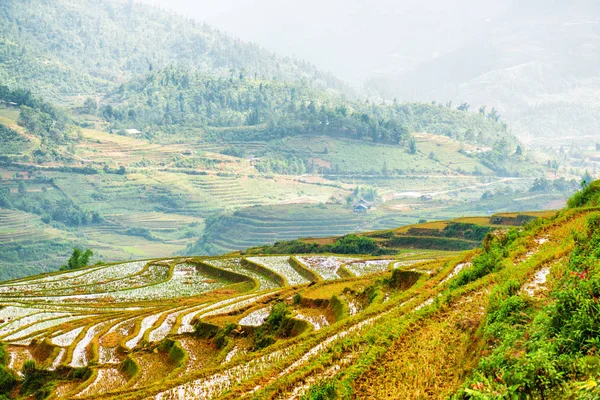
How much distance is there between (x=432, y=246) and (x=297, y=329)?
2583cm

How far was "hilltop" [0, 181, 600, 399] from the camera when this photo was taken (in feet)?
23.5

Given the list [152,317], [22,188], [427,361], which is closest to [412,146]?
[22,188]

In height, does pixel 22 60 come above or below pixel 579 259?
above

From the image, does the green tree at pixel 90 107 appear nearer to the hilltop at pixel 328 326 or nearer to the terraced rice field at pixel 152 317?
the terraced rice field at pixel 152 317

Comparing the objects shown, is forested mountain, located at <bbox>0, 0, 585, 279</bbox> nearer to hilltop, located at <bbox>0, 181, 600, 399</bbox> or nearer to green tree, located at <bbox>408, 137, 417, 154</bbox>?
green tree, located at <bbox>408, 137, 417, 154</bbox>

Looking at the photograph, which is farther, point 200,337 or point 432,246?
point 432,246

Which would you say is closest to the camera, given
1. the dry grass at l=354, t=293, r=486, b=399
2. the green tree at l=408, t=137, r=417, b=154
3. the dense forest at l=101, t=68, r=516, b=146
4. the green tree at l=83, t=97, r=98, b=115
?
the dry grass at l=354, t=293, r=486, b=399

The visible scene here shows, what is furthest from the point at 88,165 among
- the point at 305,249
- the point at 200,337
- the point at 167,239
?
the point at 200,337

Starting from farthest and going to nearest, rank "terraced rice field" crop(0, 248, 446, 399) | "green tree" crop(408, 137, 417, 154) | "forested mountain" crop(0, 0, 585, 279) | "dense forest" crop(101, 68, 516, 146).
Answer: "dense forest" crop(101, 68, 516, 146), "green tree" crop(408, 137, 417, 154), "forested mountain" crop(0, 0, 585, 279), "terraced rice field" crop(0, 248, 446, 399)

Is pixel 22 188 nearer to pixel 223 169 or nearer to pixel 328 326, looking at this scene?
pixel 223 169

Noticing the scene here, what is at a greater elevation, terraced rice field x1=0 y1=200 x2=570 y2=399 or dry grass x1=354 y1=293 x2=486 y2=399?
dry grass x1=354 y1=293 x2=486 y2=399

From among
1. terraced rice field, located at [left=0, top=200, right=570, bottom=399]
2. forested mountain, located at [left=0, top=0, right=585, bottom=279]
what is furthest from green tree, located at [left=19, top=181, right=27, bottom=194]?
terraced rice field, located at [left=0, top=200, right=570, bottom=399]

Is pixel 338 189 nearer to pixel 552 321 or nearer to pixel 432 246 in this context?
pixel 432 246

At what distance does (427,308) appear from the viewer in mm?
11430
